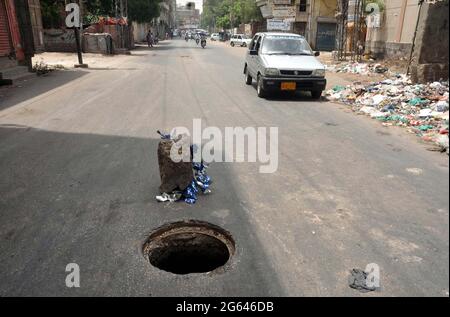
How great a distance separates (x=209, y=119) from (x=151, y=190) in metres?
4.02

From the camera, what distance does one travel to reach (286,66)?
1046cm

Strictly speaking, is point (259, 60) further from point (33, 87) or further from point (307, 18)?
point (307, 18)

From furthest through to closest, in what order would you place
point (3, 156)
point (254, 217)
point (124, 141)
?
point (124, 141) → point (3, 156) → point (254, 217)

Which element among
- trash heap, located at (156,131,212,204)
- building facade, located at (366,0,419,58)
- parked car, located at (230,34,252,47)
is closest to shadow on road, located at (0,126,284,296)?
trash heap, located at (156,131,212,204)

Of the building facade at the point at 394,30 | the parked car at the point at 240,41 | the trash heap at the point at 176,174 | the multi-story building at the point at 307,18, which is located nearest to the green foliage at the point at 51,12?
the multi-story building at the point at 307,18

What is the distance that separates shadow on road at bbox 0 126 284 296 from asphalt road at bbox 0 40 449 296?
14 mm

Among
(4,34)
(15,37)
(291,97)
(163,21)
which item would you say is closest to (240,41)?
(15,37)

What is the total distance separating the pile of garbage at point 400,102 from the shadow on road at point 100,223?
4.80 metres

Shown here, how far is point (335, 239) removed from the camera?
3600 mm

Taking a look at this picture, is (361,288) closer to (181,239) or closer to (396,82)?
(181,239)

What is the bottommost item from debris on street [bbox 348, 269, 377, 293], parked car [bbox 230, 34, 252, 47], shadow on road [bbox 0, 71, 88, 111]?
debris on street [bbox 348, 269, 377, 293]

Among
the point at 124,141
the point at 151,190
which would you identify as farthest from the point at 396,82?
the point at 151,190

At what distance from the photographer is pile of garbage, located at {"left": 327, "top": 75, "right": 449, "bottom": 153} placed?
25.6ft

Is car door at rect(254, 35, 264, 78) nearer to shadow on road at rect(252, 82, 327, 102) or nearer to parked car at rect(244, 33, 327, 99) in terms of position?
parked car at rect(244, 33, 327, 99)
